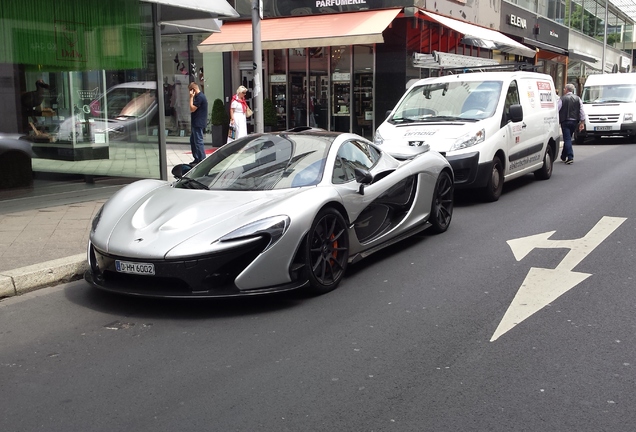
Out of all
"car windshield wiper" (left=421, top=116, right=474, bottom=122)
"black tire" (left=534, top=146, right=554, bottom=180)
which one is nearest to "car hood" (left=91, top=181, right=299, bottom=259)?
"car windshield wiper" (left=421, top=116, right=474, bottom=122)

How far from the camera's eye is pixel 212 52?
2248 centimetres

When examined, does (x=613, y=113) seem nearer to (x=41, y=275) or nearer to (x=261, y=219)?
(x=261, y=219)

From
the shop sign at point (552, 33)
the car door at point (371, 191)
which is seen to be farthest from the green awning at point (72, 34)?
the shop sign at point (552, 33)

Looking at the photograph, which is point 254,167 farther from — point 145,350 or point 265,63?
point 265,63

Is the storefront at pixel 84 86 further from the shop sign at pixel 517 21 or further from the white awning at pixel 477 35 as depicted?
the shop sign at pixel 517 21

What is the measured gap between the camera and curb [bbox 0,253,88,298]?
577 centimetres

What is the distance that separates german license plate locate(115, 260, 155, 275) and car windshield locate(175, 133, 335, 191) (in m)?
1.27

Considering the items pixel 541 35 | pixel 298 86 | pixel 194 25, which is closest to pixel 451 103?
pixel 194 25

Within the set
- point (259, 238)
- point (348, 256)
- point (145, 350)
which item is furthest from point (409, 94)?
point (145, 350)

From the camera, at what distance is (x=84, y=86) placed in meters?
10.7

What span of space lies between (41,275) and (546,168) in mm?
9578

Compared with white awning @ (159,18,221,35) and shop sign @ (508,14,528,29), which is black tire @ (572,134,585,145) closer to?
shop sign @ (508,14,528,29)

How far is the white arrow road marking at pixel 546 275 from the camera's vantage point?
5.15 m

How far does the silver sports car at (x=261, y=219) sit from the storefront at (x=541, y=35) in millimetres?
21749
